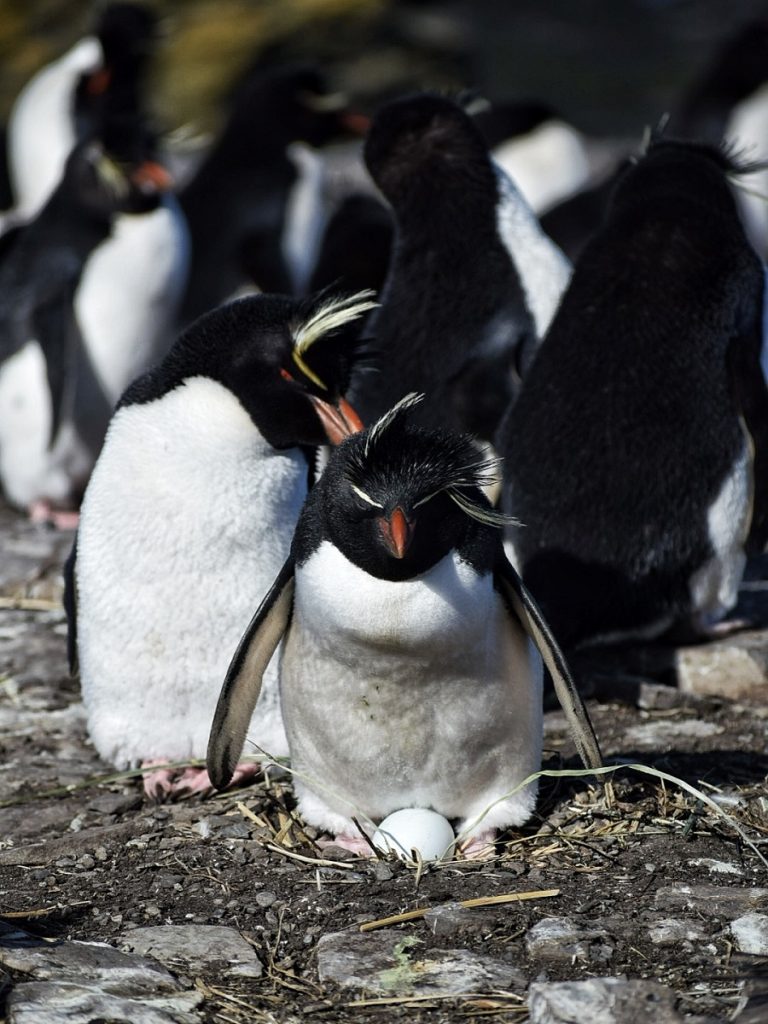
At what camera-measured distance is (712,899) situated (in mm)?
3133

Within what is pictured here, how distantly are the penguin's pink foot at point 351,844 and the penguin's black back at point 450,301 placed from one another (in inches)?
74.6

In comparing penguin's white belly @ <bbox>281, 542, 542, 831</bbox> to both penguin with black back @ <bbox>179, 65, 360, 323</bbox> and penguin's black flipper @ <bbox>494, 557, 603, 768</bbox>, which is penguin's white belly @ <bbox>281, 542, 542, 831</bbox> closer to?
penguin's black flipper @ <bbox>494, 557, 603, 768</bbox>

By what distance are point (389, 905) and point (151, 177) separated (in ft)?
14.6

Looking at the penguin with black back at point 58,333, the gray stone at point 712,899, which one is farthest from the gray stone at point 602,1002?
the penguin with black back at point 58,333

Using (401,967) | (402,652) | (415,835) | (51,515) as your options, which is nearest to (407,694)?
(402,652)

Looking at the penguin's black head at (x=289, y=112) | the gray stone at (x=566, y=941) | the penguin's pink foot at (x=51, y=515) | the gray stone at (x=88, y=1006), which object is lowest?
the penguin's pink foot at (x=51, y=515)

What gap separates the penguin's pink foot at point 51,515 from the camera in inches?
263

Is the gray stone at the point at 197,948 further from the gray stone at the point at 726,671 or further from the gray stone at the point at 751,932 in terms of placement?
the gray stone at the point at 726,671

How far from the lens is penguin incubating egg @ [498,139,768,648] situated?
454 centimetres

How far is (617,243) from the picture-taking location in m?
4.85

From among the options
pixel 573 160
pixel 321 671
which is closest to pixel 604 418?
pixel 321 671

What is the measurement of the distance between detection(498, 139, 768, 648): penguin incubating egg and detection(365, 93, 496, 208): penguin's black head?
2.97ft

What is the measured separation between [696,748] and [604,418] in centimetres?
97

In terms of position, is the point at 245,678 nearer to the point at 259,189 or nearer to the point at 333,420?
the point at 333,420
